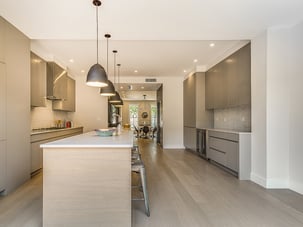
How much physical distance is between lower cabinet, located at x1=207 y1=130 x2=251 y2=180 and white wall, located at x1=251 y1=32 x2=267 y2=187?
11 centimetres

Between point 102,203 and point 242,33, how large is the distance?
360 centimetres

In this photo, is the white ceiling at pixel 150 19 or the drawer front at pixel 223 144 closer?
the white ceiling at pixel 150 19

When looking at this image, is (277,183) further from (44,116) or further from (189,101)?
(44,116)

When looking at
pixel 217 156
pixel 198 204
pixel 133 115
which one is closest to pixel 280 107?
pixel 217 156

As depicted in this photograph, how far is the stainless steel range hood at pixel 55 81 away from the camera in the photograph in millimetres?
5253

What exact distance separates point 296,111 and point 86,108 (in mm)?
6851

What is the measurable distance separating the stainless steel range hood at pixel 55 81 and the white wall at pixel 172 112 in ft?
12.1

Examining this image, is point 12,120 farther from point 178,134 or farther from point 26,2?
point 178,134

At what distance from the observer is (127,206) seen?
2.16 m

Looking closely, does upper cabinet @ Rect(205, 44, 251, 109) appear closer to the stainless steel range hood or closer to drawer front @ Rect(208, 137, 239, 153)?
drawer front @ Rect(208, 137, 239, 153)

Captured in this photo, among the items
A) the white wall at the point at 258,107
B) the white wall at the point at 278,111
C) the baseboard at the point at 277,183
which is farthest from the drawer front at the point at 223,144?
the baseboard at the point at 277,183

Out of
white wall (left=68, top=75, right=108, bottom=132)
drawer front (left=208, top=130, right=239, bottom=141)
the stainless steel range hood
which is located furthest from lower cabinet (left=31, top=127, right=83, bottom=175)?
drawer front (left=208, top=130, right=239, bottom=141)

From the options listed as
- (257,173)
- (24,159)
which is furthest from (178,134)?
(24,159)

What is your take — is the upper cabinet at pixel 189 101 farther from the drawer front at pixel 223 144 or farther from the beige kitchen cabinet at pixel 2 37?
the beige kitchen cabinet at pixel 2 37
